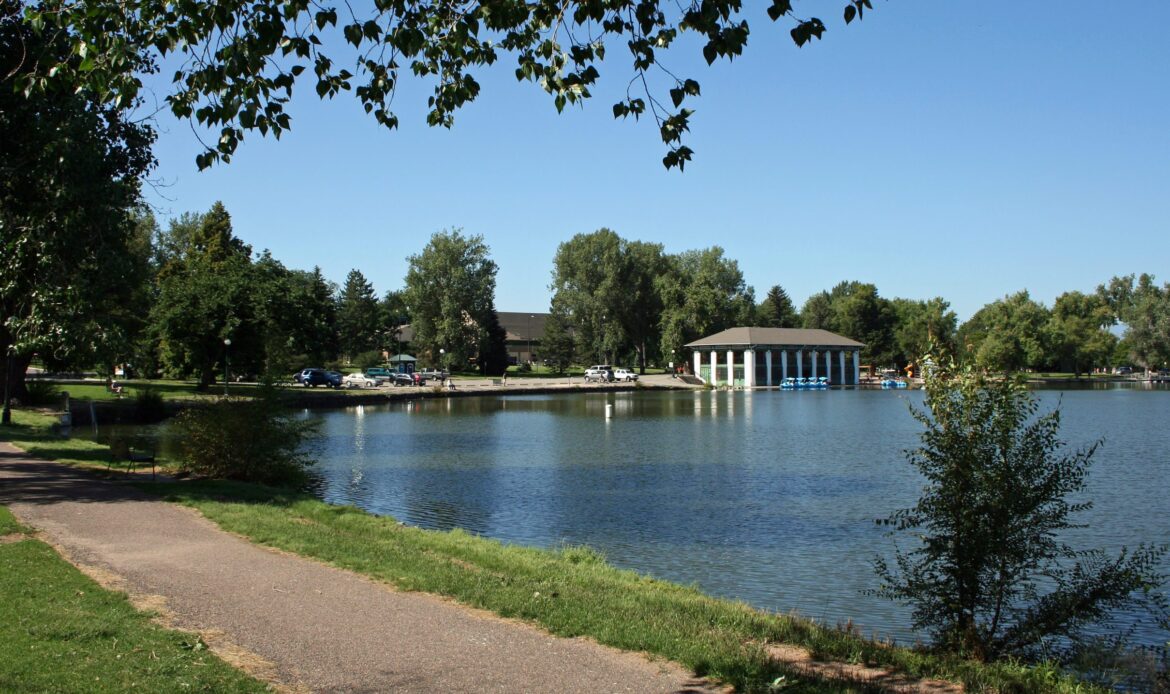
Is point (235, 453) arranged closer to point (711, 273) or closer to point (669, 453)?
point (669, 453)

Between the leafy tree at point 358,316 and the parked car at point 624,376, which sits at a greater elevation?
the leafy tree at point 358,316

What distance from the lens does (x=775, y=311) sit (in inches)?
5197

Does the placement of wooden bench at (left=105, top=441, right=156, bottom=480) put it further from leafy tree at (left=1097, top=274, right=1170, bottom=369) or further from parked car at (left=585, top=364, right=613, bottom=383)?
leafy tree at (left=1097, top=274, right=1170, bottom=369)

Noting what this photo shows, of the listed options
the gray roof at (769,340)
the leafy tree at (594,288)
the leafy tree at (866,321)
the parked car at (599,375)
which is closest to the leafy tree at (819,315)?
the leafy tree at (866,321)

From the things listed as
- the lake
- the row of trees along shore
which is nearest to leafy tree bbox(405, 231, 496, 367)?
the row of trees along shore

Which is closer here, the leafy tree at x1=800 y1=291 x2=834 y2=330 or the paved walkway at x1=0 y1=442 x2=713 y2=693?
the paved walkway at x1=0 y1=442 x2=713 y2=693

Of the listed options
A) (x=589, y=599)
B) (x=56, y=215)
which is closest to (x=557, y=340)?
(x=56, y=215)

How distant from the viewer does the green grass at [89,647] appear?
5992mm

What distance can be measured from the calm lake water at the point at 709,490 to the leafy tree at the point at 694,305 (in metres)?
56.6

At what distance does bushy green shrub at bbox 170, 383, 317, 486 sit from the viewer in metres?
19.1

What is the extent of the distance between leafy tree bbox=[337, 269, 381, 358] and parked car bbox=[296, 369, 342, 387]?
3263cm

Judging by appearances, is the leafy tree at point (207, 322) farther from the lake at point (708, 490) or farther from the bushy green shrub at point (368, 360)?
the bushy green shrub at point (368, 360)

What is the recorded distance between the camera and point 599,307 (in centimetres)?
10562

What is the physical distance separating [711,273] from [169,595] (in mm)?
Answer: 112611
